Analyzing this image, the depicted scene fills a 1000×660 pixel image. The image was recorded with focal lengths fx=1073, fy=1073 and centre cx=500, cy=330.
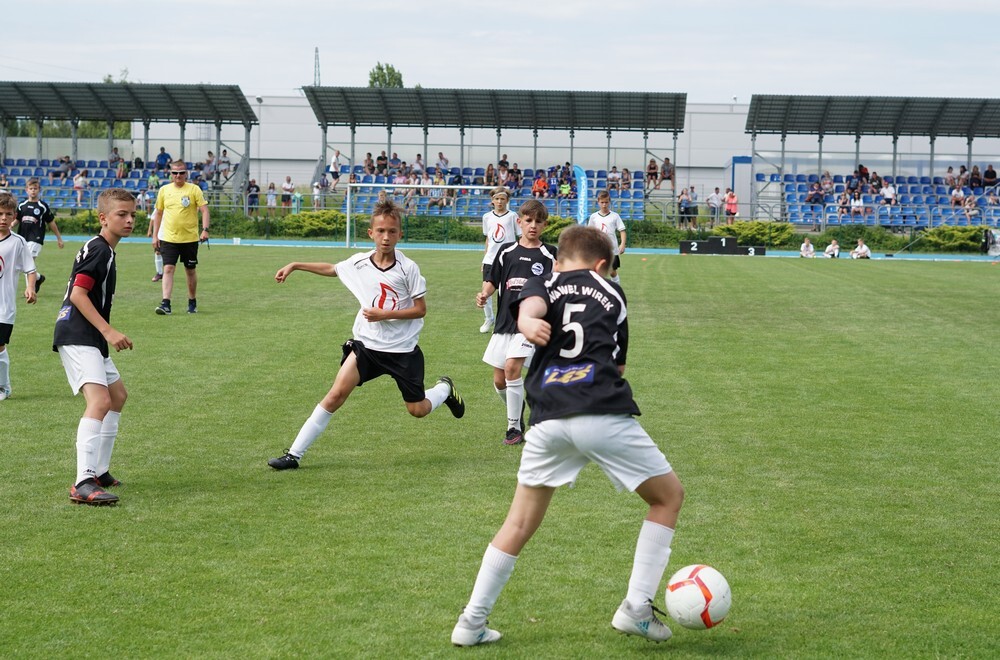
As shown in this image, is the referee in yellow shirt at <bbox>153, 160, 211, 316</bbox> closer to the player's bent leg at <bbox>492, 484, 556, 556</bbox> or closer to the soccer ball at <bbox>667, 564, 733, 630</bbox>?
the player's bent leg at <bbox>492, 484, 556, 556</bbox>

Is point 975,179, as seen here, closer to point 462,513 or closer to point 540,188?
point 540,188

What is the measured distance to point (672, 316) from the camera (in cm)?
1680

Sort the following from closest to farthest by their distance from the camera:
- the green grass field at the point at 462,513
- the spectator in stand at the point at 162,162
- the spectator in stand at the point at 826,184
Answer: the green grass field at the point at 462,513 < the spectator in stand at the point at 826,184 < the spectator in stand at the point at 162,162

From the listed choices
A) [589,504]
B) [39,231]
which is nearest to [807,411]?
[589,504]

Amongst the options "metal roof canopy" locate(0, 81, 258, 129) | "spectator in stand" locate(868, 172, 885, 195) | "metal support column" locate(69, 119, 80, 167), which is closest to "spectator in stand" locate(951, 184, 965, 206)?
"spectator in stand" locate(868, 172, 885, 195)

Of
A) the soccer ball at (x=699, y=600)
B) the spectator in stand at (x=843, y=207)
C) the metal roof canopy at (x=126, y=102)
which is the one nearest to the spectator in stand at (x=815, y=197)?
the spectator in stand at (x=843, y=207)

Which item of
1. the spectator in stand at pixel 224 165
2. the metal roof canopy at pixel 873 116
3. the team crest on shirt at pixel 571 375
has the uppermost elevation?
the metal roof canopy at pixel 873 116

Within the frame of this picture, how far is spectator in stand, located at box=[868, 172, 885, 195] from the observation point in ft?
156

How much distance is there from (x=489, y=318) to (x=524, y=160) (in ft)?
127

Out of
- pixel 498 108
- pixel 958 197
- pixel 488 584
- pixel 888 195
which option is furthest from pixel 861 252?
pixel 488 584

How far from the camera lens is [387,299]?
24.1ft

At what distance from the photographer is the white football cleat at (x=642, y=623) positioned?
4.32 meters

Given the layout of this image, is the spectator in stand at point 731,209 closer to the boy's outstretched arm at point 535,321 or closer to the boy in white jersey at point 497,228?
the boy in white jersey at point 497,228

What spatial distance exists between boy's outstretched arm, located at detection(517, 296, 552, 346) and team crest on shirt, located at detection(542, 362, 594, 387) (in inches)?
5.9
